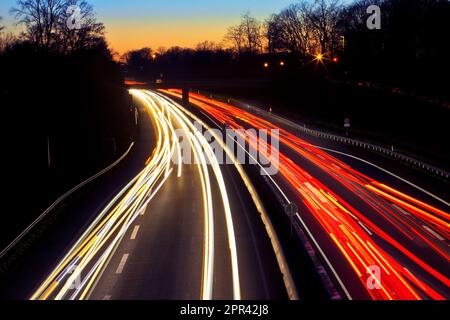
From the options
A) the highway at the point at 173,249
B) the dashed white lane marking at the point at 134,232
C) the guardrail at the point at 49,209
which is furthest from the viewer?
the dashed white lane marking at the point at 134,232

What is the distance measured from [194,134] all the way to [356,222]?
37.6m

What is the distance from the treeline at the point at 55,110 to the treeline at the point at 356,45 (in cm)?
3009

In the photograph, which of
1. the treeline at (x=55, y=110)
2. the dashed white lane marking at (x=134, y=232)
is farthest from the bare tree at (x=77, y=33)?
the dashed white lane marking at (x=134, y=232)

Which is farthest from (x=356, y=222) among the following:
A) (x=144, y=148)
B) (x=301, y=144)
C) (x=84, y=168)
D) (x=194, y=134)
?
(x=194, y=134)

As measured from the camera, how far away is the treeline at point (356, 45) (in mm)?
78438

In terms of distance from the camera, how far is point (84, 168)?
4194 cm

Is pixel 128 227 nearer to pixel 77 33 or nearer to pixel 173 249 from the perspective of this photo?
pixel 173 249

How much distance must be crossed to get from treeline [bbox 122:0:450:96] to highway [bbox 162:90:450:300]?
33.3 m

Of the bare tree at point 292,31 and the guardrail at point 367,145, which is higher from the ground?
the bare tree at point 292,31

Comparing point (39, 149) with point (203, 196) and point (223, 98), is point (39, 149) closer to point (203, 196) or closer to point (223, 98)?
point (203, 196)

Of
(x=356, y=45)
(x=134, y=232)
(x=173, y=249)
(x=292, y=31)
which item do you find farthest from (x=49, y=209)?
(x=292, y=31)

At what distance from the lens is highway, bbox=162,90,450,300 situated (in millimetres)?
18578

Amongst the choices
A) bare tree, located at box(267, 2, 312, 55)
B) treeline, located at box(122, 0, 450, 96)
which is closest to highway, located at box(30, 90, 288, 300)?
treeline, located at box(122, 0, 450, 96)

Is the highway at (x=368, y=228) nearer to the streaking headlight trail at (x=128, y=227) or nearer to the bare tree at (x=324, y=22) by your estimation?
the streaking headlight trail at (x=128, y=227)
